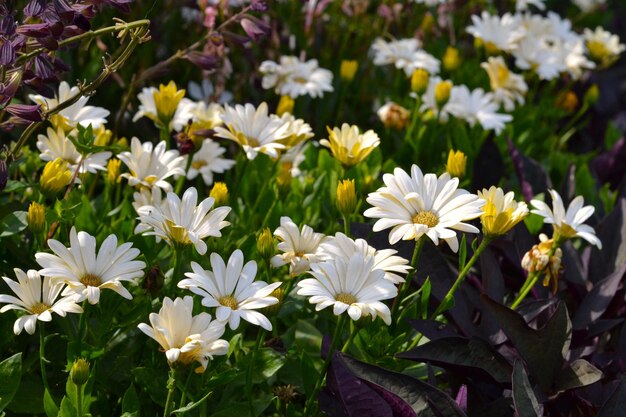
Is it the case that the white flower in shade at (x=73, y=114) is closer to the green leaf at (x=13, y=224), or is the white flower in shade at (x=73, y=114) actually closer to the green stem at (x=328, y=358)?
the green leaf at (x=13, y=224)

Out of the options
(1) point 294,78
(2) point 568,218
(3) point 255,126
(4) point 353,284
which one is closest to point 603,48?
(1) point 294,78

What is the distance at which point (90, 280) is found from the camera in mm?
1279

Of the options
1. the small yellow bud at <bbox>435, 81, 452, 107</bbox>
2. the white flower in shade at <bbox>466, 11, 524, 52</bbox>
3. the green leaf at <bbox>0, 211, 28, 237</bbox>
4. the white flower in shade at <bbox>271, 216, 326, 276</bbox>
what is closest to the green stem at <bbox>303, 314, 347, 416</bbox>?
the white flower in shade at <bbox>271, 216, 326, 276</bbox>

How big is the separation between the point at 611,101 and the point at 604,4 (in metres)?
1.06

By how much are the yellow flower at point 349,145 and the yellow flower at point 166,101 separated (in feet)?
1.01

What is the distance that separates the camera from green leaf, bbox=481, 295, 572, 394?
148 cm

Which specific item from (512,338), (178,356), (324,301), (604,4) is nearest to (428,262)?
(512,338)

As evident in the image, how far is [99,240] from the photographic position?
1.54m

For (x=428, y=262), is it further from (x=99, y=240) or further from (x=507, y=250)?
(x=99, y=240)

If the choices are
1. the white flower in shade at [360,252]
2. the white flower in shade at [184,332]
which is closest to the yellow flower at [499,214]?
the white flower in shade at [360,252]

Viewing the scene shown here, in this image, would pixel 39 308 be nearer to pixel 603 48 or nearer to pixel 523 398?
pixel 523 398

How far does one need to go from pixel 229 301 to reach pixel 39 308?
274 mm

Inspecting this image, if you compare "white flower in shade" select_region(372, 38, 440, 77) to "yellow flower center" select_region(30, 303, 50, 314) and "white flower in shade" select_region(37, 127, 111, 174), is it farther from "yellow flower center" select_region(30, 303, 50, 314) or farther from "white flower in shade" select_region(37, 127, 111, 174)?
"yellow flower center" select_region(30, 303, 50, 314)

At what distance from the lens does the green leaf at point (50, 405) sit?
4.16ft
